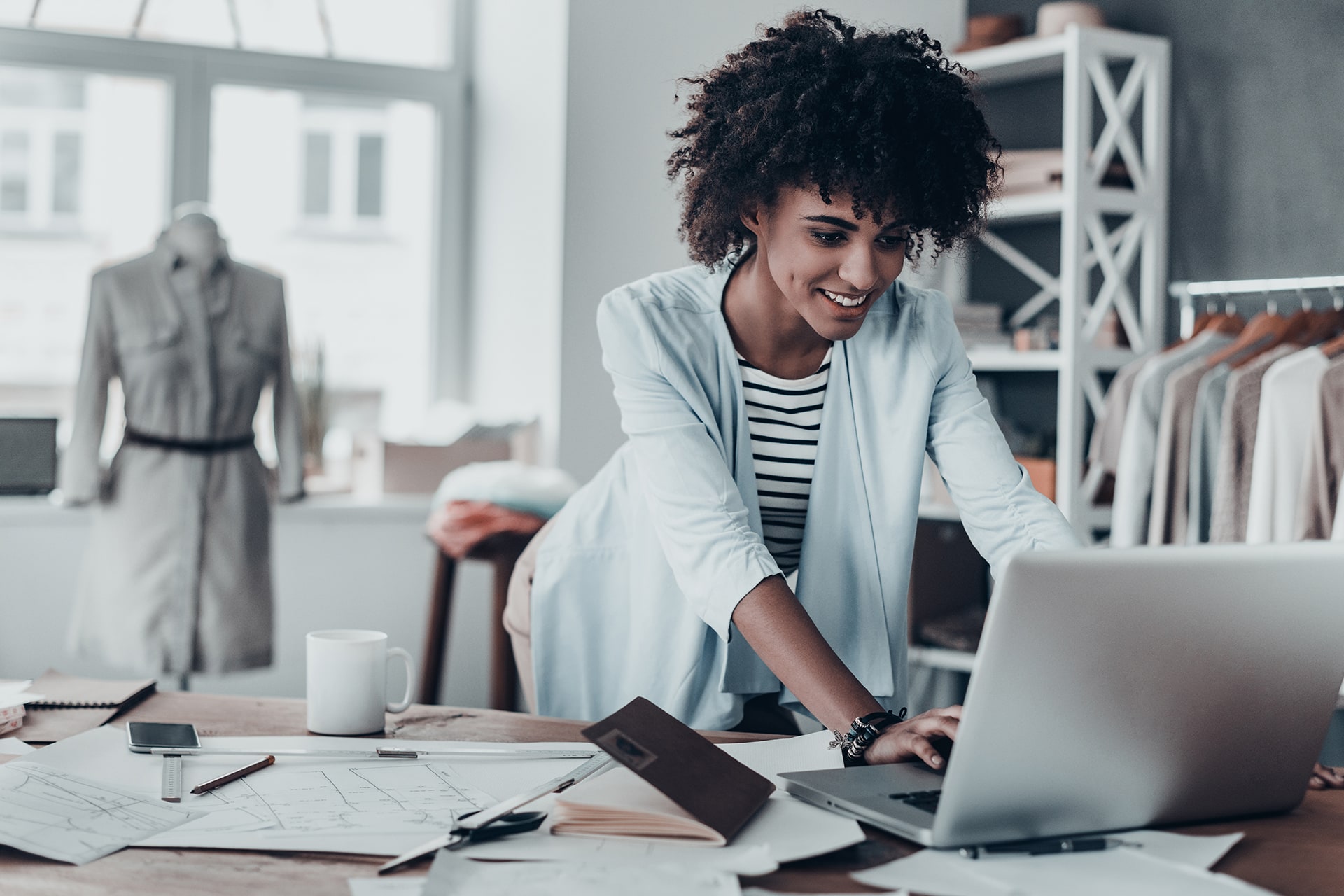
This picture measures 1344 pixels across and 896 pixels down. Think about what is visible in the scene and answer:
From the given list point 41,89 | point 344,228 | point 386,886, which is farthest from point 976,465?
point 41,89

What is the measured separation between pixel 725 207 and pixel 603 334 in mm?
215

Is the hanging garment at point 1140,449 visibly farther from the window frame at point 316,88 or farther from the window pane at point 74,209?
the window pane at point 74,209

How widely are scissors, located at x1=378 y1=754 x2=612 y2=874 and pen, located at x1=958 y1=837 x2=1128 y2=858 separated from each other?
32cm

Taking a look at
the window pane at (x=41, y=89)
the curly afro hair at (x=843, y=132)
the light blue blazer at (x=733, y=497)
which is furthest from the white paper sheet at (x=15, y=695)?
the window pane at (x=41, y=89)

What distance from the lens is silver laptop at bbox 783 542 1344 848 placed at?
85cm

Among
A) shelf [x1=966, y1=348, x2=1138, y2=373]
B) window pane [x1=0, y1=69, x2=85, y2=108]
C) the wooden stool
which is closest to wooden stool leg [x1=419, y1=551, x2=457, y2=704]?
the wooden stool

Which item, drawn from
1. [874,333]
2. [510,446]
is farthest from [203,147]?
[874,333]

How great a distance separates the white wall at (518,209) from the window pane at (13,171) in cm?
131

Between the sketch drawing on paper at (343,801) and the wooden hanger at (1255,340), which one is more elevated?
the wooden hanger at (1255,340)

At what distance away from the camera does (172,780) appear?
1.05 m

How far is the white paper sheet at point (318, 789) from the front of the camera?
92 centimetres

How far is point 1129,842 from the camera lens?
3.08ft

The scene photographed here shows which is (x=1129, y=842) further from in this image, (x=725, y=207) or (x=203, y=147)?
(x=203, y=147)

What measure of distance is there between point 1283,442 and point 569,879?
2219 millimetres
